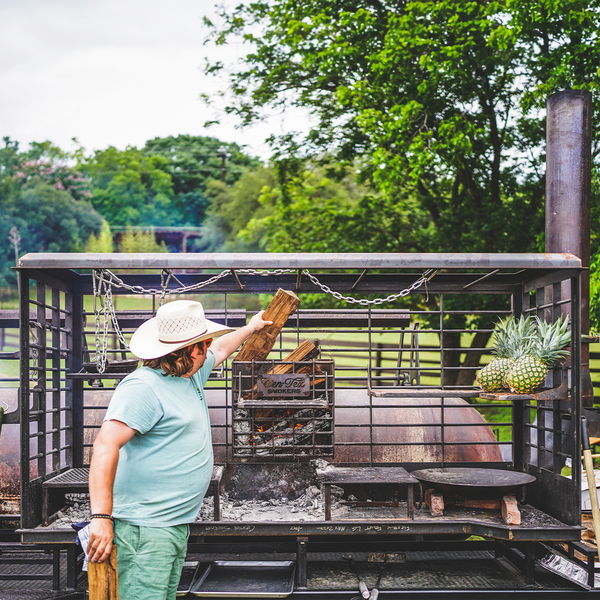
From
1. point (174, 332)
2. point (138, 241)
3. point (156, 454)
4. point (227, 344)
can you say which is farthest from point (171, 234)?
point (156, 454)

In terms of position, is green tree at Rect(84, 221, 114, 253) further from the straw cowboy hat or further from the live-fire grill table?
the straw cowboy hat

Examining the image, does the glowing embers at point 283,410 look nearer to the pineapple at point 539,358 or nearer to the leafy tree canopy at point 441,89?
Result: the pineapple at point 539,358

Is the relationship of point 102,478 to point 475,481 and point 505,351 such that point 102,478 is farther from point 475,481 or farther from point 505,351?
point 505,351

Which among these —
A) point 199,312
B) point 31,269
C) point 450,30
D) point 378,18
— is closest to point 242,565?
point 199,312

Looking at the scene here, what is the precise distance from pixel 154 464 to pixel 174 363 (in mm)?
533

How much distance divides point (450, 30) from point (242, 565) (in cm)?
998

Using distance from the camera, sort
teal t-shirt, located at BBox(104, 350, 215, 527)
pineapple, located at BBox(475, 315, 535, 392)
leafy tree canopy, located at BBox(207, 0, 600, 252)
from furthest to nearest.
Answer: leafy tree canopy, located at BBox(207, 0, 600, 252), pineapple, located at BBox(475, 315, 535, 392), teal t-shirt, located at BBox(104, 350, 215, 527)

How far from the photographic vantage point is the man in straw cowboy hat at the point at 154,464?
8.64ft

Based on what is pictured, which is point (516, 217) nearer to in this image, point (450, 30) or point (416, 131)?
point (416, 131)

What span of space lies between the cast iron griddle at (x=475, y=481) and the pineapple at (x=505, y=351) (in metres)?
0.71

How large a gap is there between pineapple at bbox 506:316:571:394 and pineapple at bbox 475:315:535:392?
8 cm

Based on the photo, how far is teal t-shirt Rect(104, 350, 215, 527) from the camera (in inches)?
109

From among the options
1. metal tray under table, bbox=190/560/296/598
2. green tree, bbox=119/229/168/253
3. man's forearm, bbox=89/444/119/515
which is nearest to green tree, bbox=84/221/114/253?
green tree, bbox=119/229/168/253

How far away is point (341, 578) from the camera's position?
4484mm
